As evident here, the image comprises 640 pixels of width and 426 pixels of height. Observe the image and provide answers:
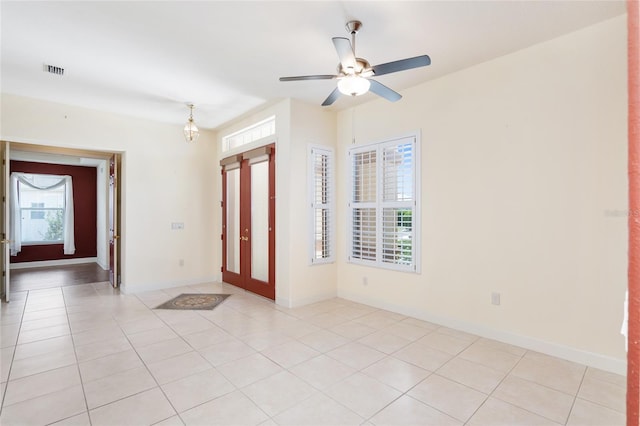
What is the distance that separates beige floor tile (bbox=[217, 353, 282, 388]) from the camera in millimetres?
2602

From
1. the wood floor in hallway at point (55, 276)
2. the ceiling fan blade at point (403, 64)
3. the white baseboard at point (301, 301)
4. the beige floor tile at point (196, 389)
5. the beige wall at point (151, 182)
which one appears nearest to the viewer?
the beige floor tile at point (196, 389)

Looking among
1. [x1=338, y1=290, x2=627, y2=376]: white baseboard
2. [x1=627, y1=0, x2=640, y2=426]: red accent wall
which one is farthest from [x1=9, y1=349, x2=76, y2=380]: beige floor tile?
[x1=627, y1=0, x2=640, y2=426]: red accent wall

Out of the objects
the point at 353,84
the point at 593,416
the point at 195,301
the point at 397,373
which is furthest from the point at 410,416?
the point at 195,301

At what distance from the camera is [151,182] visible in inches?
220

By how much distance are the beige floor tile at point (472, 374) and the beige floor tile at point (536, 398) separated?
0.06 metres

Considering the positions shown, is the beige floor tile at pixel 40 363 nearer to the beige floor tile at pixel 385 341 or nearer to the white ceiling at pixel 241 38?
the beige floor tile at pixel 385 341

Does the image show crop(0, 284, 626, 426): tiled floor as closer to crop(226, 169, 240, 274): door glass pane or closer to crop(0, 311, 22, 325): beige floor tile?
crop(0, 311, 22, 325): beige floor tile

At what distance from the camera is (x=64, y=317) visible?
4129 millimetres

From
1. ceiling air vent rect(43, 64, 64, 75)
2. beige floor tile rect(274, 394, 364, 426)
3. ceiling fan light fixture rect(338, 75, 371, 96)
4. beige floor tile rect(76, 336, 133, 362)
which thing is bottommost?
beige floor tile rect(274, 394, 364, 426)

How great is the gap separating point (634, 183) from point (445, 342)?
3.10 metres

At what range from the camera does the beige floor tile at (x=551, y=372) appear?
2.50m

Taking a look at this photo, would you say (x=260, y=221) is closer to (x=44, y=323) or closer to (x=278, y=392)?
(x=44, y=323)

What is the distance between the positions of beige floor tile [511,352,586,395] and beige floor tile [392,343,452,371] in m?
0.57

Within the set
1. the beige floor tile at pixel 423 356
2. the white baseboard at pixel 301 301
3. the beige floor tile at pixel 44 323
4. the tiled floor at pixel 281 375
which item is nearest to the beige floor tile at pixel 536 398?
the tiled floor at pixel 281 375
